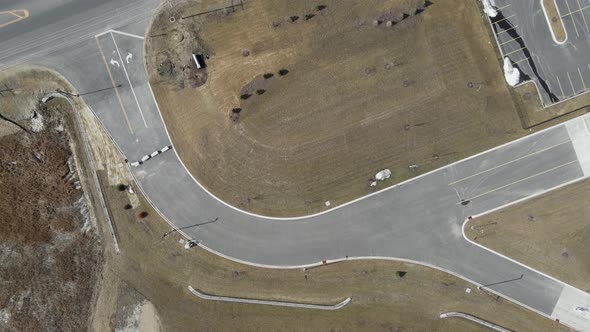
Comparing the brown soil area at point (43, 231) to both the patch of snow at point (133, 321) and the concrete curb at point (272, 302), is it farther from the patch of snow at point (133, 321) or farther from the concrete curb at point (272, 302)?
the concrete curb at point (272, 302)

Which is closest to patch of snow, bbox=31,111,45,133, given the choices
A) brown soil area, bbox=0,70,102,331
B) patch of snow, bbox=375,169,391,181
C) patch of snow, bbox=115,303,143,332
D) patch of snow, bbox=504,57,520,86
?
brown soil area, bbox=0,70,102,331

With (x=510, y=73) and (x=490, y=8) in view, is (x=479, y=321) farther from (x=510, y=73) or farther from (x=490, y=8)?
(x=490, y=8)

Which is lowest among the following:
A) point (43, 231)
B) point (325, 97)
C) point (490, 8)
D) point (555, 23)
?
point (43, 231)

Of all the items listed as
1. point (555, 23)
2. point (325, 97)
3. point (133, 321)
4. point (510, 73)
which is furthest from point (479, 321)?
point (133, 321)

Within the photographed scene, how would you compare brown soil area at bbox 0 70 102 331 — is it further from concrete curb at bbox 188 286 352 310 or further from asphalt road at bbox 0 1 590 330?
concrete curb at bbox 188 286 352 310

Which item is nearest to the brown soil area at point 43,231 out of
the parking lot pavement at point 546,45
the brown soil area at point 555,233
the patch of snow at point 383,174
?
the patch of snow at point 383,174

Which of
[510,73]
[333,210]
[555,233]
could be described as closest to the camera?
[510,73]
